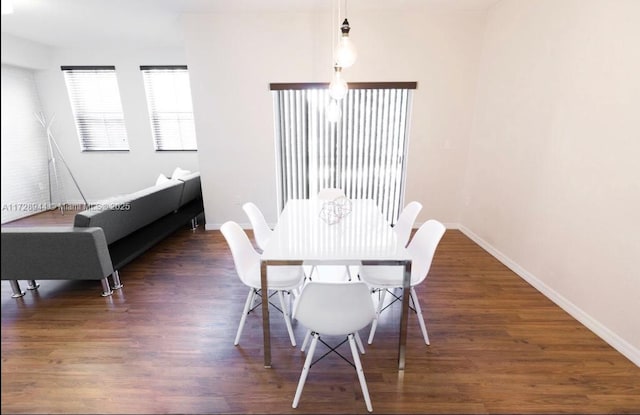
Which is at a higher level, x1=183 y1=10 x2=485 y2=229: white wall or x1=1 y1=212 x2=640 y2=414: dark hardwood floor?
x1=183 y1=10 x2=485 y2=229: white wall

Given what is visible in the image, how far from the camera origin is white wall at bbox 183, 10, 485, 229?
3500 millimetres

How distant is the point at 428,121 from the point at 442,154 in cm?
51

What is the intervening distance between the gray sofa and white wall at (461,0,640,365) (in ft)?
13.0

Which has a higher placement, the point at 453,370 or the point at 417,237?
the point at 417,237

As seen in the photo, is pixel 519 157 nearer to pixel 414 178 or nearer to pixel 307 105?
pixel 414 178

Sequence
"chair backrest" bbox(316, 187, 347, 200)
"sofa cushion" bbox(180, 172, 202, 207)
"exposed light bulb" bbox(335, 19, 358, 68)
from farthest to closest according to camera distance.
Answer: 1. "sofa cushion" bbox(180, 172, 202, 207)
2. "chair backrest" bbox(316, 187, 347, 200)
3. "exposed light bulb" bbox(335, 19, 358, 68)

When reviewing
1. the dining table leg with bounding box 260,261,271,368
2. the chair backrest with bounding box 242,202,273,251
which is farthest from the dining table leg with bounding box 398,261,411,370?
the chair backrest with bounding box 242,202,273,251

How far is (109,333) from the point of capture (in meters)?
2.10

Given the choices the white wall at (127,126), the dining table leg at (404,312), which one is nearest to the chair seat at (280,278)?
the dining table leg at (404,312)

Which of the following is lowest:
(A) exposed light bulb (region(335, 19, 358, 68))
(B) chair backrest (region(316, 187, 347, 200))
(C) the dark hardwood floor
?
(C) the dark hardwood floor

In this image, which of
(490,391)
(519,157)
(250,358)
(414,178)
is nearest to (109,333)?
(250,358)

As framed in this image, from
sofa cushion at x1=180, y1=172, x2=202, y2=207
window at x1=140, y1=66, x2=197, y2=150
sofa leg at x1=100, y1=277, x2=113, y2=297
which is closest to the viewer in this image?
sofa leg at x1=100, y1=277, x2=113, y2=297

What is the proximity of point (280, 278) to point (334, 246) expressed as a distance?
47 cm

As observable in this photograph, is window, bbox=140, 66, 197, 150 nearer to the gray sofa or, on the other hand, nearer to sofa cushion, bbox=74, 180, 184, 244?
sofa cushion, bbox=74, 180, 184, 244
